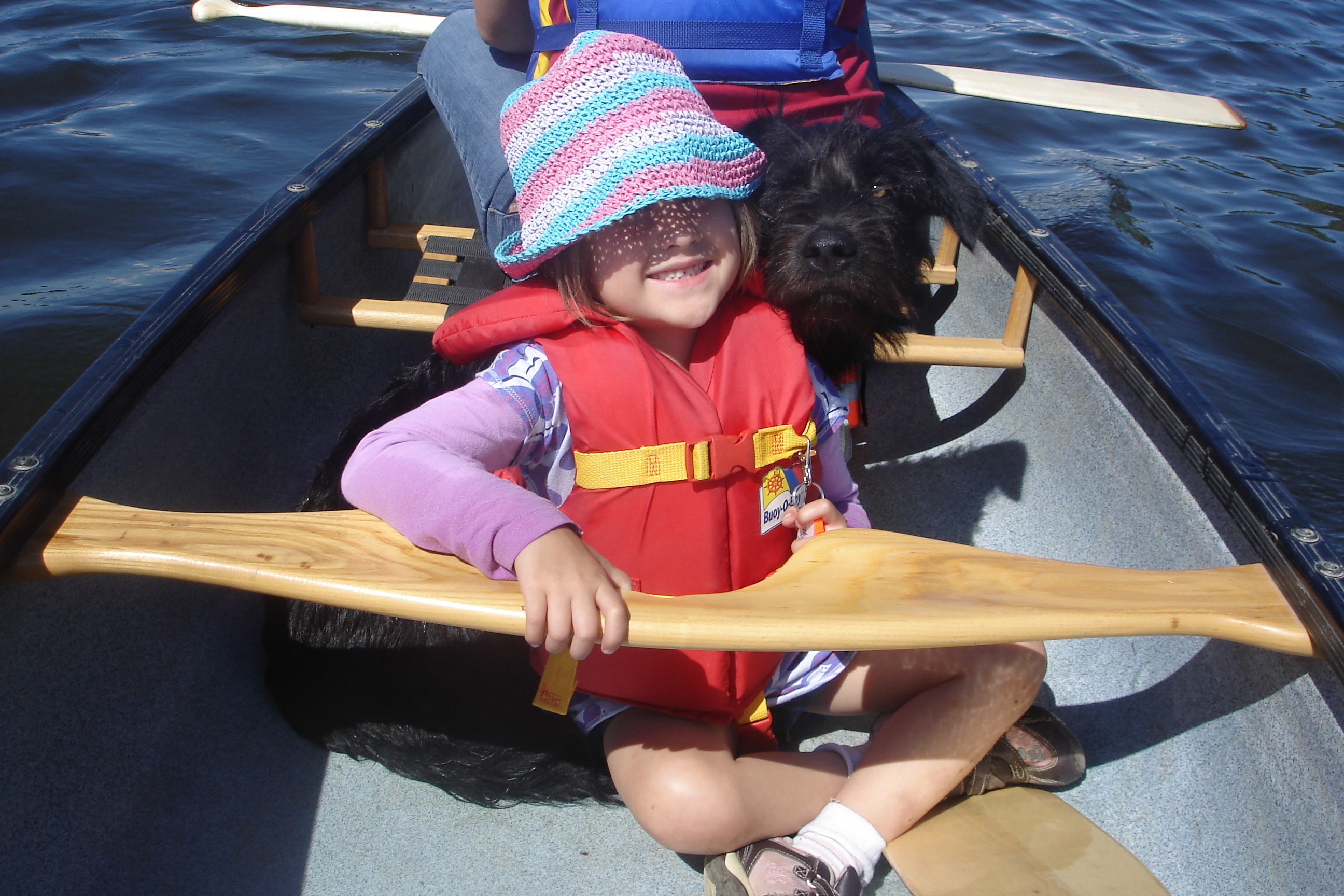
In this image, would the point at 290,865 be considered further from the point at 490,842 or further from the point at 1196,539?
the point at 1196,539

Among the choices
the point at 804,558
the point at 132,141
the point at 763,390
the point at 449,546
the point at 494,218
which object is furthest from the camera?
Answer: the point at 132,141

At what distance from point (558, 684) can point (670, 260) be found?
2.01ft

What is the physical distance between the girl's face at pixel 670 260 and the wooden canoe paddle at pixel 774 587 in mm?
387

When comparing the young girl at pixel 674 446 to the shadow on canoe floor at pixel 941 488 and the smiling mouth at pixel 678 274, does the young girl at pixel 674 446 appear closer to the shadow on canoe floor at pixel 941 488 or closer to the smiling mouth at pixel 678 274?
the smiling mouth at pixel 678 274

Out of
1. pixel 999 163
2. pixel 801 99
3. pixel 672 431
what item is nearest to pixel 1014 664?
pixel 672 431

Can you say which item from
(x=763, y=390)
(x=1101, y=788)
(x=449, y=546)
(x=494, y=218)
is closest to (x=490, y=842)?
(x=449, y=546)

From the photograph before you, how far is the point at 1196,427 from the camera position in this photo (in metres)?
1.60

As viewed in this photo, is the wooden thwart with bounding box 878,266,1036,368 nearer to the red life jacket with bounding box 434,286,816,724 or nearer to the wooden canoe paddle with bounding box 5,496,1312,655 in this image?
the red life jacket with bounding box 434,286,816,724

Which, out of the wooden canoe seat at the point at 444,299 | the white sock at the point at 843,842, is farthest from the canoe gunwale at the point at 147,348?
the white sock at the point at 843,842

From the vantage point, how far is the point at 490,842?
161cm

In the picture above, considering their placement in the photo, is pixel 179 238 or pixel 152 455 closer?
pixel 152 455

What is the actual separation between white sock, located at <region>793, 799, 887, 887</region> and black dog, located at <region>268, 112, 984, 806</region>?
0.38 metres

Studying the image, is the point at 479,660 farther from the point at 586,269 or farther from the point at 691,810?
the point at 586,269

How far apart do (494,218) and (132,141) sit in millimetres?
3410
